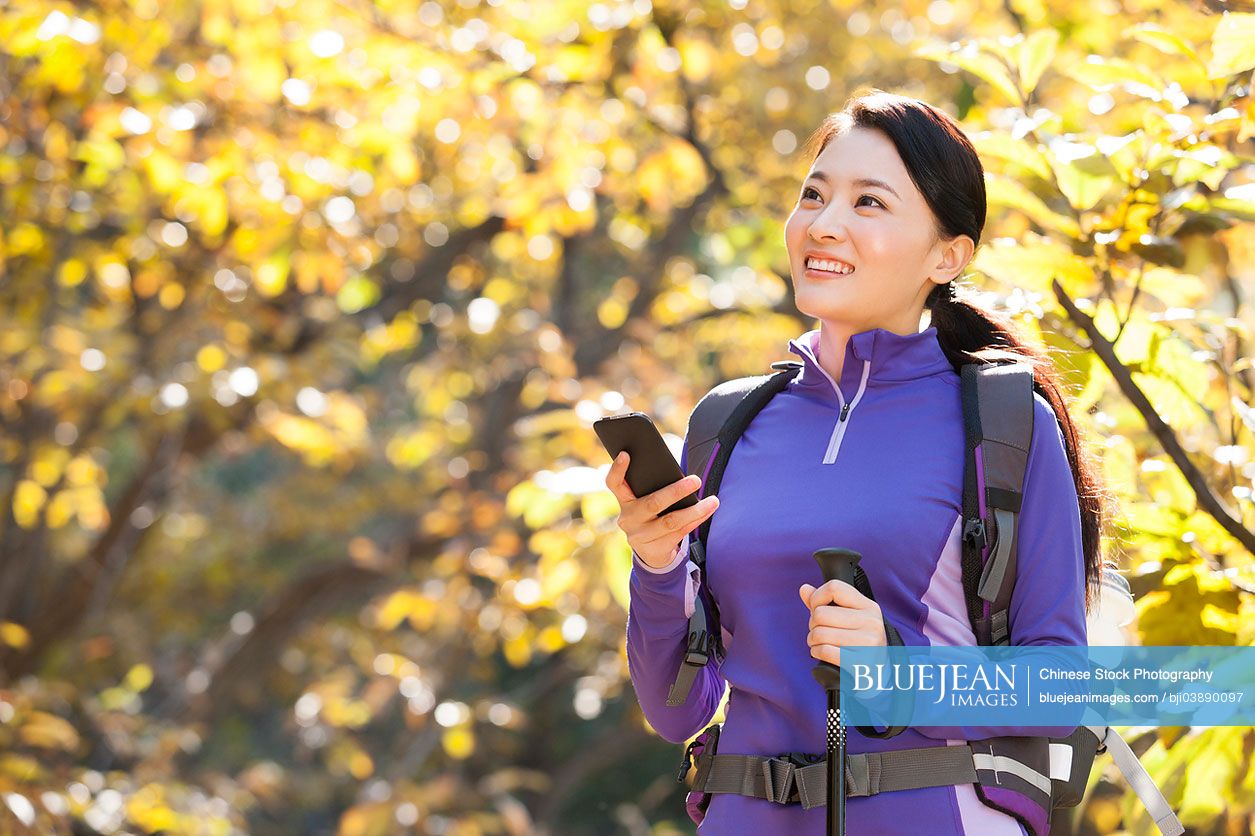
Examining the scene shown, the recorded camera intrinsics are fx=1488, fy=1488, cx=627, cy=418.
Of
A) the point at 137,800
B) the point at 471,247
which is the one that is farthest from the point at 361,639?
the point at 137,800

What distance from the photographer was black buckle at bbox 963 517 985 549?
5.41ft

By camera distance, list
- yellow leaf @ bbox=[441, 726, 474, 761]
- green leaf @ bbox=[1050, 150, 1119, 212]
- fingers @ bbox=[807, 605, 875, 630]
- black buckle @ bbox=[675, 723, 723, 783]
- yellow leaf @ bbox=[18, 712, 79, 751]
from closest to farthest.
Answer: fingers @ bbox=[807, 605, 875, 630] < black buckle @ bbox=[675, 723, 723, 783] < green leaf @ bbox=[1050, 150, 1119, 212] < yellow leaf @ bbox=[18, 712, 79, 751] < yellow leaf @ bbox=[441, 726, 474, 761]

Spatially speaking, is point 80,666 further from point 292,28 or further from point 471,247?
point 292,28

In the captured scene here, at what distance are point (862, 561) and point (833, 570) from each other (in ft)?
0.46

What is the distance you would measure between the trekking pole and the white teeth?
1.40ft

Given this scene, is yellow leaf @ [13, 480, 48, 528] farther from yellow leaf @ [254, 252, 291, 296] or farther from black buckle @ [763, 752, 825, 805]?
black buckle @ [763, 752, 825, 805]

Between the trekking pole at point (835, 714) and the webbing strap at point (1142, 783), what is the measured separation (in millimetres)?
368

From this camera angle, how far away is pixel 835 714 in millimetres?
1581

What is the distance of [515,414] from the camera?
306 inches

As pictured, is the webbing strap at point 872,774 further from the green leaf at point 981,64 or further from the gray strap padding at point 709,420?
the green leaf at point 981,64

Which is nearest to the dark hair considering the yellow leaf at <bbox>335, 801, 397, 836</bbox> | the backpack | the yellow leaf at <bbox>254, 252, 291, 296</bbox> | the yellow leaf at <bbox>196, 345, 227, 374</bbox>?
the backpack

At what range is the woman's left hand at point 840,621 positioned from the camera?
153 cm

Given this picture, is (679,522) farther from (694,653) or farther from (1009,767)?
(1009,767)

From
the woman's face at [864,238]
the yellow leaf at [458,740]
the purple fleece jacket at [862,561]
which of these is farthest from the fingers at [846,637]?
the yellow leaf at [458,740]
